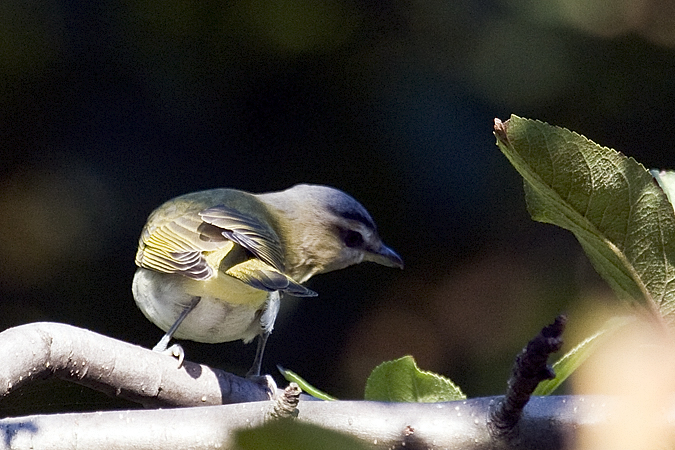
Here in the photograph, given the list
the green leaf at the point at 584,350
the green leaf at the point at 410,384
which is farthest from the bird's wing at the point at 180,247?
the green leaf at the point at 584,350

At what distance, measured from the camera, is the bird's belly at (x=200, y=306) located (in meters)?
1.59

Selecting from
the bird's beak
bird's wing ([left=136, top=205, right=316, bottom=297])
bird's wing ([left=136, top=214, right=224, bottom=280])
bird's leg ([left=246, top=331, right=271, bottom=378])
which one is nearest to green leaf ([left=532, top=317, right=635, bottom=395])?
bird's wing ([left=136, top=205, right=316, bottom=297])

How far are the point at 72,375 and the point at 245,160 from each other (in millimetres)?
1451

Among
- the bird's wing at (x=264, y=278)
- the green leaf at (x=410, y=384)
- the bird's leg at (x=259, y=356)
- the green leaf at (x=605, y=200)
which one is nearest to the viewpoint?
the green leaf at (x=605, y=200)

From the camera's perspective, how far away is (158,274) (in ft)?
5.43

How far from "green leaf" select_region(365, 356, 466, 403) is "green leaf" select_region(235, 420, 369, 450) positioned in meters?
0.61

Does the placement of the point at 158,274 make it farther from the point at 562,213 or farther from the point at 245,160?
the point at 562,213

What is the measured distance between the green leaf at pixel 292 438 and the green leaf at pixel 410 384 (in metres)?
0.61

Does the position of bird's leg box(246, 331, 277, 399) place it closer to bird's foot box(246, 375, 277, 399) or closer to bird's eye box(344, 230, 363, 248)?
bird's foot box(246, 375, 277, 399)

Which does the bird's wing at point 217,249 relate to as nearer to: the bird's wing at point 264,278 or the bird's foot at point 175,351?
the bird's wing at point 264,278

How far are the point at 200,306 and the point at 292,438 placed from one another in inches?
52.4

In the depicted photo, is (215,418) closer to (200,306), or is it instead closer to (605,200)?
(605,200)

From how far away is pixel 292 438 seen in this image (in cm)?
30

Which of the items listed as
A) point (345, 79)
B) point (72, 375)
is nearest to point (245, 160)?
point (345, 79)
